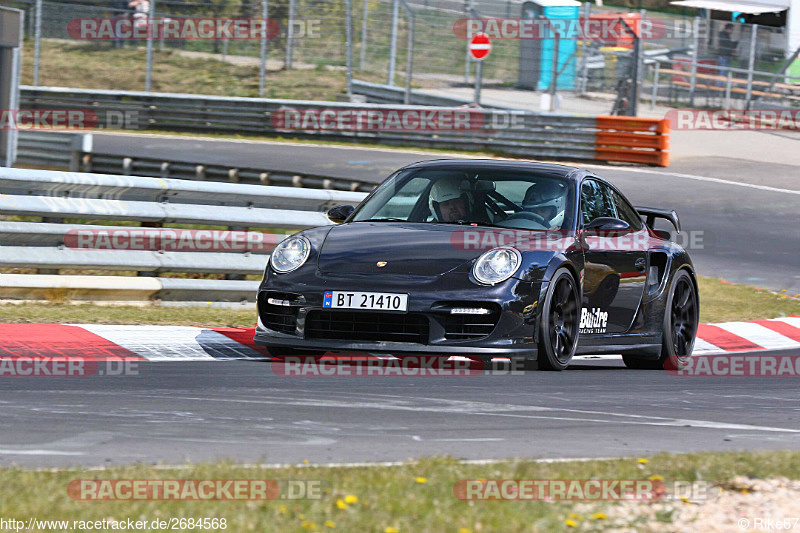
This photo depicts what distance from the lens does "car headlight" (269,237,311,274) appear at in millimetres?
6969

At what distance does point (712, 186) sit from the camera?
21.0 metres

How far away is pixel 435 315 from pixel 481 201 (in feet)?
3.86

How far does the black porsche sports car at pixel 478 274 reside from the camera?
262 inches

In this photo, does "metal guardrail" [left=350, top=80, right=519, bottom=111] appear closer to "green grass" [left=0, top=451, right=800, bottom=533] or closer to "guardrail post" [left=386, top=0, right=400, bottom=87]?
"guardrail post" [left=386, top=0, right=400, bottom=87]

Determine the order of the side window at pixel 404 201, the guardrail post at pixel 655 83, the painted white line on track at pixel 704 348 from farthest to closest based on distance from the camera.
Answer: the guardrail post at pixel 655 83 → the painted white line on track at pixel 704 348 → the side window at pixel 404 201

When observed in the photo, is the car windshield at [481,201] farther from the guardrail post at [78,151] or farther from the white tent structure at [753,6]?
the white tent structure at [753,6]

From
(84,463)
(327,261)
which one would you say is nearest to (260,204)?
(327,261)

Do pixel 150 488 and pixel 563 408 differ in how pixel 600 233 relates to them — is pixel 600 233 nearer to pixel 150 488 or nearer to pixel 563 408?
pixel 563 408

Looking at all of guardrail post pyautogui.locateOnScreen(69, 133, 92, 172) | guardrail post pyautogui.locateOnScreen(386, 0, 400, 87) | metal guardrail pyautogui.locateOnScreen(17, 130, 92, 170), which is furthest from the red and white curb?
guardrail post pyautogui.locateOnScreen(386, 0, 400, 87)

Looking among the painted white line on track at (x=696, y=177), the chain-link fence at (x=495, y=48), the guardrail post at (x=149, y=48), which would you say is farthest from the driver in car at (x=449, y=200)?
the guardrail post at (x=149, y=48)

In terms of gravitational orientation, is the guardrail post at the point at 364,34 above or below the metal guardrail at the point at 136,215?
above

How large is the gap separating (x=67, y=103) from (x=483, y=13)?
9367mm

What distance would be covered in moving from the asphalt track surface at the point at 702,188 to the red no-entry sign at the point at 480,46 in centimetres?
263

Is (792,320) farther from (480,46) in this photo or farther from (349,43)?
(349,43)
